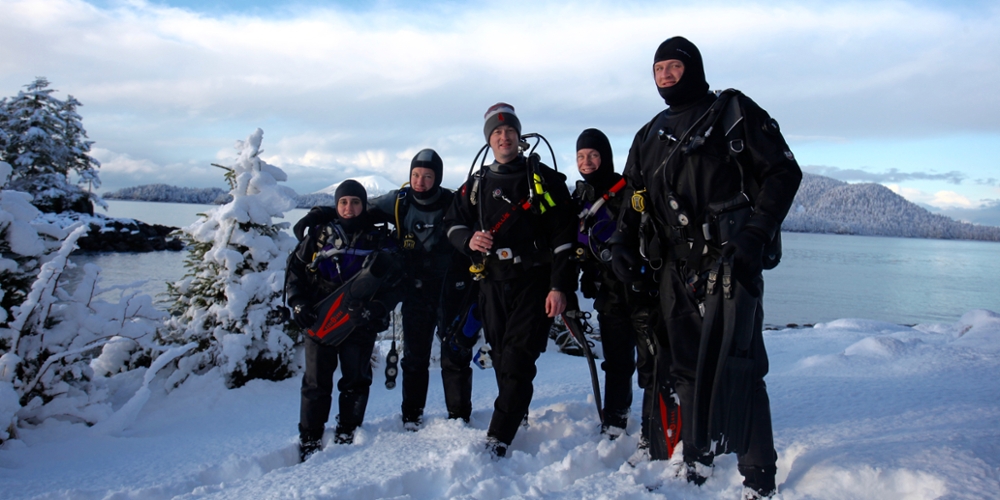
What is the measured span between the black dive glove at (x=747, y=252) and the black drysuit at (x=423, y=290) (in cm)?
215

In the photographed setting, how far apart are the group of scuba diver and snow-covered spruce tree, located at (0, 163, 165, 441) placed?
208 centimetres

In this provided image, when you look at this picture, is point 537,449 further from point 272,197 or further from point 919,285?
point 919,285

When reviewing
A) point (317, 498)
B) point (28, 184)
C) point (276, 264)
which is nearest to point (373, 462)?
point (317, 498)

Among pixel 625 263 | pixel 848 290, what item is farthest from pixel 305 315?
pixel 848 290

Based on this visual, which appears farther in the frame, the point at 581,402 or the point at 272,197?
the point at 272,197

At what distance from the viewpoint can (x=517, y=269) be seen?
3.91 m

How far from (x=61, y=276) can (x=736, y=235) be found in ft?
17.4

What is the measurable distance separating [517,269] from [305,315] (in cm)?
153

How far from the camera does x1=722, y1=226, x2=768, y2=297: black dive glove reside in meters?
2.80

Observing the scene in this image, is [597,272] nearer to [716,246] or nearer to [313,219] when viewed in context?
[716,246]

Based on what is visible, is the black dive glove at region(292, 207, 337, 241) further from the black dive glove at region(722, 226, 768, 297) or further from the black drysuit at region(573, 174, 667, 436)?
the black dive glove at region(722, 226, 768, 297)

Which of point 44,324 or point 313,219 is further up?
point 313,219

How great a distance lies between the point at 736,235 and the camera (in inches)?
115

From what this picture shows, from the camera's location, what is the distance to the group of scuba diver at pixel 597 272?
9.72 feet
